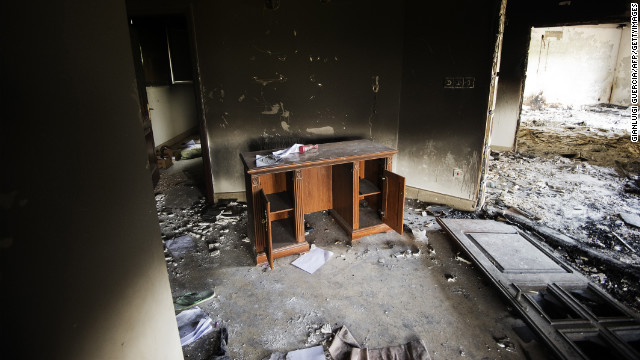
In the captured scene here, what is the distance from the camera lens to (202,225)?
367 centimetres

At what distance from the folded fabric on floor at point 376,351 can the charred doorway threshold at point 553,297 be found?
0.77m

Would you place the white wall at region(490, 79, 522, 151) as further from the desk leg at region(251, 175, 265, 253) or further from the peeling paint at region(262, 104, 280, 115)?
the desk leg at region(251, 175, 265, 253)

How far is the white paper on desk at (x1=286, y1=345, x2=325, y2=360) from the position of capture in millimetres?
2020

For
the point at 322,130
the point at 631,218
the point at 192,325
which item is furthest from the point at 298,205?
the point at 631,218

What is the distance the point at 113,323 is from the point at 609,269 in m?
3.56

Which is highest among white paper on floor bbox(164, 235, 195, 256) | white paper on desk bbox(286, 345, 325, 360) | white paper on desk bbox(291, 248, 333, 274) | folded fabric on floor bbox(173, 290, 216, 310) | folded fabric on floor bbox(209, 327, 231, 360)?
Result: white paper on floor bbox(164, 235, 195, 256)

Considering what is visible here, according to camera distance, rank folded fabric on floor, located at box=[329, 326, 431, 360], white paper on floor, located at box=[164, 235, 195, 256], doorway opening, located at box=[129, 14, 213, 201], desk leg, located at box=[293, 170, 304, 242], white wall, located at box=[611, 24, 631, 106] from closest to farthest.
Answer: folded fabric on floor, located at box=[329, 326, 431, 360] → desk leg, located at box=[293, 170, 304, 242] → white paper on floor, located at box=[164, 235, 195, 256] → doorway opening, located at box=[129, 14, 213, 201] → white wall, located at box=[611, 24, 631, 106]

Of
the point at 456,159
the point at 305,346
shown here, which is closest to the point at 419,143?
the point at 456,159

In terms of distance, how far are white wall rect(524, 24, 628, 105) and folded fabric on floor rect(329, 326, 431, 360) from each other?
12.9m

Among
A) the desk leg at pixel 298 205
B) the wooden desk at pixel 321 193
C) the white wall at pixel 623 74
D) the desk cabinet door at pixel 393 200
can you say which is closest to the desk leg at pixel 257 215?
the wooden desk at pixel 321 193

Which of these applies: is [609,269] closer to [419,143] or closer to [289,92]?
[419,143]

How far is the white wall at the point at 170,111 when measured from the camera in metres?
6.59

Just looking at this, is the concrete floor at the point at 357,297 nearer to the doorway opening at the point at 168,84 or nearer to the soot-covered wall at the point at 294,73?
the soot-covered wall at the point at 294,73

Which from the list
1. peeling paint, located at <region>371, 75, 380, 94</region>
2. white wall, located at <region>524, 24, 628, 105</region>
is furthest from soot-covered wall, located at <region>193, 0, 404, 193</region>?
white wall, located at <region>524, 24, 628, 105</region>
